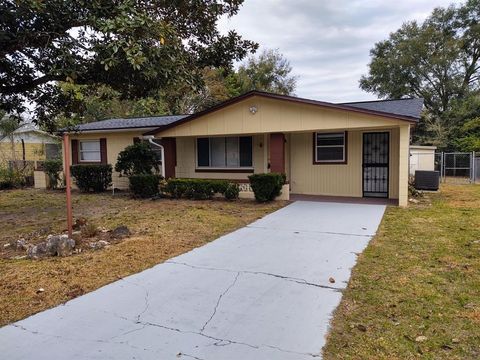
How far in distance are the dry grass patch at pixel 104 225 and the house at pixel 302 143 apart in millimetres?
2377

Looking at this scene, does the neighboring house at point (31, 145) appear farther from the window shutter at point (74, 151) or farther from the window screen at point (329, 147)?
the window screen at point (329, 147)

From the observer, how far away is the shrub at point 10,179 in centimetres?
1661

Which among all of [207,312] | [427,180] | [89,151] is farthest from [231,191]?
[89,151]

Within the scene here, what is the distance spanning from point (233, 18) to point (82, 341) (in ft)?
32.3

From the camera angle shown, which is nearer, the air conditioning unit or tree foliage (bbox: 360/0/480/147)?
the air conditioning unit

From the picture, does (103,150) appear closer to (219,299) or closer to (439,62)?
(219,299)

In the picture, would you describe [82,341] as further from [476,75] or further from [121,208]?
[476,75]

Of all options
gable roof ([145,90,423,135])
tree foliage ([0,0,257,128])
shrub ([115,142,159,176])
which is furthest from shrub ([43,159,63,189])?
tree foliage ([0,0,257,128])

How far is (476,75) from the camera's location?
29.0m

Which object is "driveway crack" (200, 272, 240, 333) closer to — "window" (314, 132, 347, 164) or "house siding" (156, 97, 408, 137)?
"house siding" (156, 97, 408, 137)

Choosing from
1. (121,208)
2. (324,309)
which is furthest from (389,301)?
(121,208)

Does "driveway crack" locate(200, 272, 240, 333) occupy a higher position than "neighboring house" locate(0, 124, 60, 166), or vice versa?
"neighboring house" locate(0, 124, 60, 166)

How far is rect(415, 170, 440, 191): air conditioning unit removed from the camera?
43.8 ft

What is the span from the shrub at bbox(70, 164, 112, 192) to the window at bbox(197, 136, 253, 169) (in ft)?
12.3
